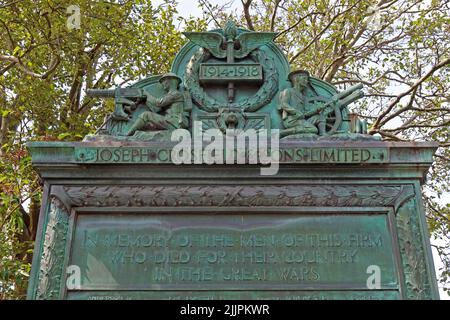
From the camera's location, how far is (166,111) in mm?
7180

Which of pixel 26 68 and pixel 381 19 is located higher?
pixel 381 19

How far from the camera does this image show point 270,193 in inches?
261

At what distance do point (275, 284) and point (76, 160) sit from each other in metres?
2.90

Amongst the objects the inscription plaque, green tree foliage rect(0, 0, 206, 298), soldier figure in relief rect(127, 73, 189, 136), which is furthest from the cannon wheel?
green tree foliage rect(0, 0, 206, 298)

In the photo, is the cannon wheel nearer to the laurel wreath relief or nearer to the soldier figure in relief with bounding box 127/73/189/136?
the laurel wreath relief

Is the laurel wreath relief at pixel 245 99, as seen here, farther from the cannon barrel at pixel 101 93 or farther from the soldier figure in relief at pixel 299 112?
the cannon barrel at pixel 101 93

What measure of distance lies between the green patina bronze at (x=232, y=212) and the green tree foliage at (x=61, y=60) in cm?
747

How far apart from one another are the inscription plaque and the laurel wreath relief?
5.15 ft

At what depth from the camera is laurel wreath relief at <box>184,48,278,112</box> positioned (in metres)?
7.27
